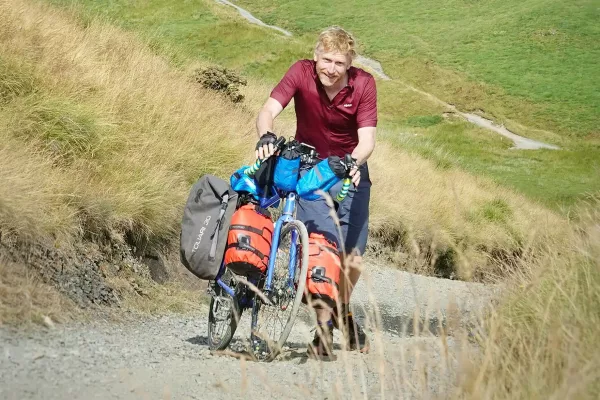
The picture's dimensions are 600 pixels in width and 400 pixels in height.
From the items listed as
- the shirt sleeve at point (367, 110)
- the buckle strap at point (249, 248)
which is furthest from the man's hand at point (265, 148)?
the shirt sleeve at point (367, 110)

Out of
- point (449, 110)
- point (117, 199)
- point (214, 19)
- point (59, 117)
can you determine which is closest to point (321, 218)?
point (117, 199)

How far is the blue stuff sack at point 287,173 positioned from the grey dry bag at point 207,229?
1.26 ft

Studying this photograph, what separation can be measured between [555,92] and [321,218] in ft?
150

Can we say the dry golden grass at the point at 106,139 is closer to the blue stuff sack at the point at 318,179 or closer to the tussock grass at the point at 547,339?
the tussock grass at the point at 547,339

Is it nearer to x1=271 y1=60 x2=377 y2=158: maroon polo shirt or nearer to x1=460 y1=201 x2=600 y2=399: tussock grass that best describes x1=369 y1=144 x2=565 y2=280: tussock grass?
x1=271 y1=60 x2=377 y2=158: maroon polo shirt

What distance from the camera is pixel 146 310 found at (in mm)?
7379

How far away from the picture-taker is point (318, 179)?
590 cm

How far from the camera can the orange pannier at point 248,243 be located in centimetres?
599

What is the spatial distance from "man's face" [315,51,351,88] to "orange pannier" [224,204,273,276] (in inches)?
43.1

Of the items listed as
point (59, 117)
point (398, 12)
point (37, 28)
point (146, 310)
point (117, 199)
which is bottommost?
point (146, 310)

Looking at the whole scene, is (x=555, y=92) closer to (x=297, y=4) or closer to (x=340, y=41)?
(x=297, y=4)

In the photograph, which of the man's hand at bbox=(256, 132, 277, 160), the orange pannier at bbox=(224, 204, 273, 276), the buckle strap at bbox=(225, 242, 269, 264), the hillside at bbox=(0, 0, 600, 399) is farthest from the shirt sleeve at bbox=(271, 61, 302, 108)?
the hillside at bbox=(0, 0, 600, 399)

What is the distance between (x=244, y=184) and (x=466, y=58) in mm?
51439

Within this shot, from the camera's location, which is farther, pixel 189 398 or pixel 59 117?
pixel 59 117
